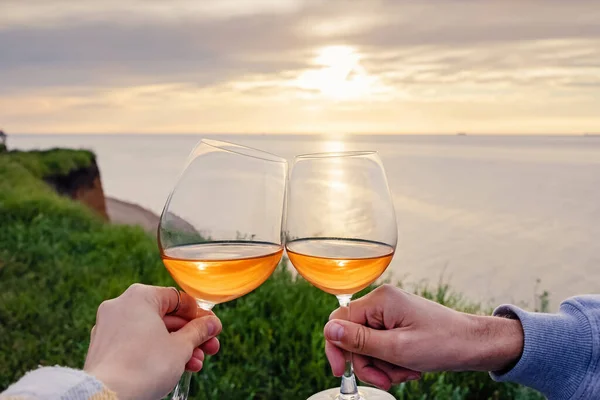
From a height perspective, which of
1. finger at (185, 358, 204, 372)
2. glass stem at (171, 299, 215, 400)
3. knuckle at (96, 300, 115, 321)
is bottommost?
glass stem at (171, 299, 215, 400)

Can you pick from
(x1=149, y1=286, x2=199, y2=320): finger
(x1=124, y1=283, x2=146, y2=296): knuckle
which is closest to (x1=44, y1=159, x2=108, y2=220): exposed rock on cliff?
(x1=149, y1=286, x2=199, y2=320): finger

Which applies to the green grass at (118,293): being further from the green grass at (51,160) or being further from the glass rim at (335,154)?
the green grass at (51,160)

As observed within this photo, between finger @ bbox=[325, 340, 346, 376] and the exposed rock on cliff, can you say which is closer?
finger @ bbox=[325, 340, 346, 376]

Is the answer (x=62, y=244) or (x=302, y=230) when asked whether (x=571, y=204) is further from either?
(x=302, y=230)

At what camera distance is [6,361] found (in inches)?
184

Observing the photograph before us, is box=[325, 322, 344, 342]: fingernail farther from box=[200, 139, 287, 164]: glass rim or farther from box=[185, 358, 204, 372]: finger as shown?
box=[200, 139, 287, 164]: glass rim

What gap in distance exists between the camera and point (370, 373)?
229 centimetres

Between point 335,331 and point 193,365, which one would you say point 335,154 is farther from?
point 193,365

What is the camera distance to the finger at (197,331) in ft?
5.84

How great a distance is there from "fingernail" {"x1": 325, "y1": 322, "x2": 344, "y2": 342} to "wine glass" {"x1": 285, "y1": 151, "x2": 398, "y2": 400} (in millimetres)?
149

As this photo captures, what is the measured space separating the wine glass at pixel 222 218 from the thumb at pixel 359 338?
334 mm

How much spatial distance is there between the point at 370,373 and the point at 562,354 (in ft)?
2.19

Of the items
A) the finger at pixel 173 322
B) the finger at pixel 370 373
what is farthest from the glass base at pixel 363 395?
the finger at pixel 173 322

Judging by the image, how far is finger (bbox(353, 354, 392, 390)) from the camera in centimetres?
227
